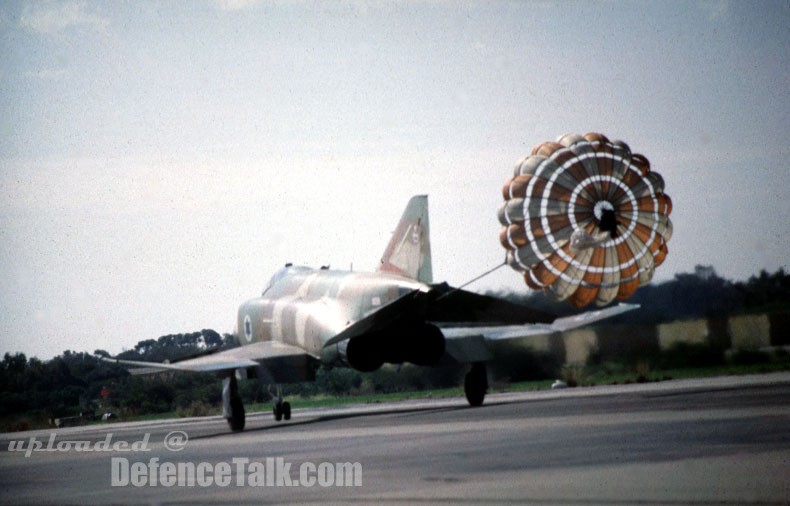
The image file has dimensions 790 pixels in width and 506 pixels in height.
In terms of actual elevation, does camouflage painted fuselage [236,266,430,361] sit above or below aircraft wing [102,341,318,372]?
above

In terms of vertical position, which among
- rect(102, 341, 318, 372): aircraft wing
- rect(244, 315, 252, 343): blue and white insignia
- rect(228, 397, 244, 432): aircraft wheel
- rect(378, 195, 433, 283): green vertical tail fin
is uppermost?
rect(378, 195, 433, 283): green vertical tail fin

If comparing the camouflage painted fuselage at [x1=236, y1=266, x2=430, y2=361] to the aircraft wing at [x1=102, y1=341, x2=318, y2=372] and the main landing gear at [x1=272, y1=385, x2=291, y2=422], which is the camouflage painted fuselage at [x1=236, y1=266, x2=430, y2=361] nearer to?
the aircraft wing at [x1=102, y1=341, x2=318, y2=372]

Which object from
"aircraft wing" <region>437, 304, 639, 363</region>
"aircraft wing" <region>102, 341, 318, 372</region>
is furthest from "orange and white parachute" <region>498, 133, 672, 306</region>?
"aircraft wing" <region>102, 341, 318, 372</region>

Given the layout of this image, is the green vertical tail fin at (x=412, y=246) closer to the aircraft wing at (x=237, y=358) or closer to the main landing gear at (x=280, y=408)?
the aircraft wing at (x=237, y=358)

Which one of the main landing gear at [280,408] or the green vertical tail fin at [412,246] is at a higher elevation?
the green vertical tail fin at [412,246]

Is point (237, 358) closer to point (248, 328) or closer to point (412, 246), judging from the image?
point (248, 328)

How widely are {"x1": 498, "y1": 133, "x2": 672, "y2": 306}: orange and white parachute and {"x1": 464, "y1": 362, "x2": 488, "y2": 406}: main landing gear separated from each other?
271 centimetres

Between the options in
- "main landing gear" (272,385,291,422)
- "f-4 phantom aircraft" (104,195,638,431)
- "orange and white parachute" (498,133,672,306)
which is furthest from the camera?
"main landing gear" (272,385,291,422)

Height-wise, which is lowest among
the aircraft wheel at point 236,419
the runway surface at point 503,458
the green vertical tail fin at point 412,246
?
the runway surface at point 503,458

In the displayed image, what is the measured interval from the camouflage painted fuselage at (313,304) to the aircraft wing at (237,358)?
1.02 ft

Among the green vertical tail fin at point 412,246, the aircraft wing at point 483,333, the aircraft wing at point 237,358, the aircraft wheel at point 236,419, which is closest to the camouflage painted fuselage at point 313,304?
the aircraft wing at point 237,358

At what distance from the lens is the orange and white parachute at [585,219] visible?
87.7ft

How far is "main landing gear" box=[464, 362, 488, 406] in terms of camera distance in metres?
28.8

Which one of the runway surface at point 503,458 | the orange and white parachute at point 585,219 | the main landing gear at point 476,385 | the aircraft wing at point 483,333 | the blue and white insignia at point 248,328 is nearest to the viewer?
the runway surface at point 503,458
